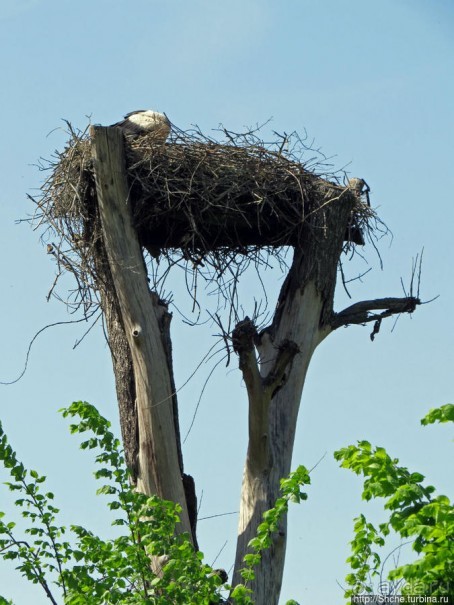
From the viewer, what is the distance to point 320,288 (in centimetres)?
889

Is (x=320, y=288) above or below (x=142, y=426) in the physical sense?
above

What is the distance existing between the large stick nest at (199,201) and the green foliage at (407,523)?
124 inches

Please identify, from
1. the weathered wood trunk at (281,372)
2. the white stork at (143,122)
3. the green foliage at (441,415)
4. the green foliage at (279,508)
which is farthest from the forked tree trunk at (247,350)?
the green foliage at (441,415)

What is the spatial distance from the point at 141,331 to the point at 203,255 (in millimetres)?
1040

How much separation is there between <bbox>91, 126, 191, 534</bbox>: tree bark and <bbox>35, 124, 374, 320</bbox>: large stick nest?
0.17m

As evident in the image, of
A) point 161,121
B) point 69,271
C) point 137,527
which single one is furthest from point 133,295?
point 161,121

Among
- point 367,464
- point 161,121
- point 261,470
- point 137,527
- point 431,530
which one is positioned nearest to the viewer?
Answer: point 431,530

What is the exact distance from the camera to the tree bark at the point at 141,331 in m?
8.22

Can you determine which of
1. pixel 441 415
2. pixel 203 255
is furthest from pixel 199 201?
pixel 441 415

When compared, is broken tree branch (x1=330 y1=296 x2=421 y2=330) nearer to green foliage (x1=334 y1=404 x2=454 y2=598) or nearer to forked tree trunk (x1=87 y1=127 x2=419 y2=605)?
forked tree trunk (x1=87 y1=127 x2=419 y2=605)

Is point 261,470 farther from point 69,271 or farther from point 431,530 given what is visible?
point 431,530

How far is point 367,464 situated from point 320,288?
2.97m

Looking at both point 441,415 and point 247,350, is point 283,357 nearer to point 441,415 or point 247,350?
point 247,350

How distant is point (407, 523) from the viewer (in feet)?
18.1
